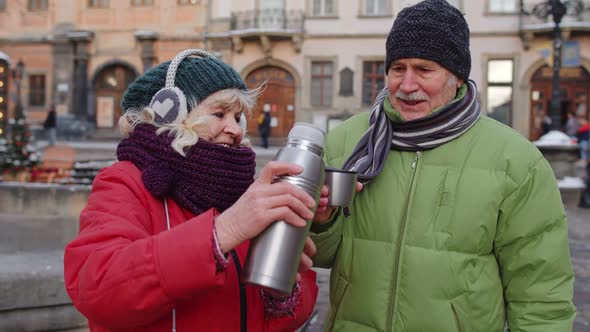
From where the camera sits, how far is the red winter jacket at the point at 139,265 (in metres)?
1.19

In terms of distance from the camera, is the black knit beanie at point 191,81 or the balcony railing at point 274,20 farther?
the balcony railing at point 274,20

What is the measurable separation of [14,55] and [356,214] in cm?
2816

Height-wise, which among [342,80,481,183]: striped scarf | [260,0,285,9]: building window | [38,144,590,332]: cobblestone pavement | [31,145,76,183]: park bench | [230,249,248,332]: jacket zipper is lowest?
[38,144,590,332]: cobblestone pavement

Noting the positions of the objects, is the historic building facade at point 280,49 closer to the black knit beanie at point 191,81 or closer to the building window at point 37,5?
the building window at point 37,5

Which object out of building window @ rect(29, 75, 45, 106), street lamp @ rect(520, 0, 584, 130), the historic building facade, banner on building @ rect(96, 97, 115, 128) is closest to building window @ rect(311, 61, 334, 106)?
the historic building facade

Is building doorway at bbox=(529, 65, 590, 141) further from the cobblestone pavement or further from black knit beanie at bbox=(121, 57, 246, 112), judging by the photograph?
black knit beanie at bbox=(121, 57, 246, 112)

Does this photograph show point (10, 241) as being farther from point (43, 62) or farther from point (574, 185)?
point (43, 62)

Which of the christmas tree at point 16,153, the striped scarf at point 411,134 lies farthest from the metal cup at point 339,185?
the christmas tree at point 16,153

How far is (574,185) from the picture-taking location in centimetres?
1054

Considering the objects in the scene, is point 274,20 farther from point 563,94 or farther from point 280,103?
point 563,94

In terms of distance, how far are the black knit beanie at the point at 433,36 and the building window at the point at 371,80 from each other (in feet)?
72.0

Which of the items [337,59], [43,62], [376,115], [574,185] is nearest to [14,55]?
[43,62]

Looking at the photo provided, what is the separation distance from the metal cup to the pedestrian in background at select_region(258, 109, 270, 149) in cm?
1992

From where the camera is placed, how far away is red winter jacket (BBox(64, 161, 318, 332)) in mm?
1190
